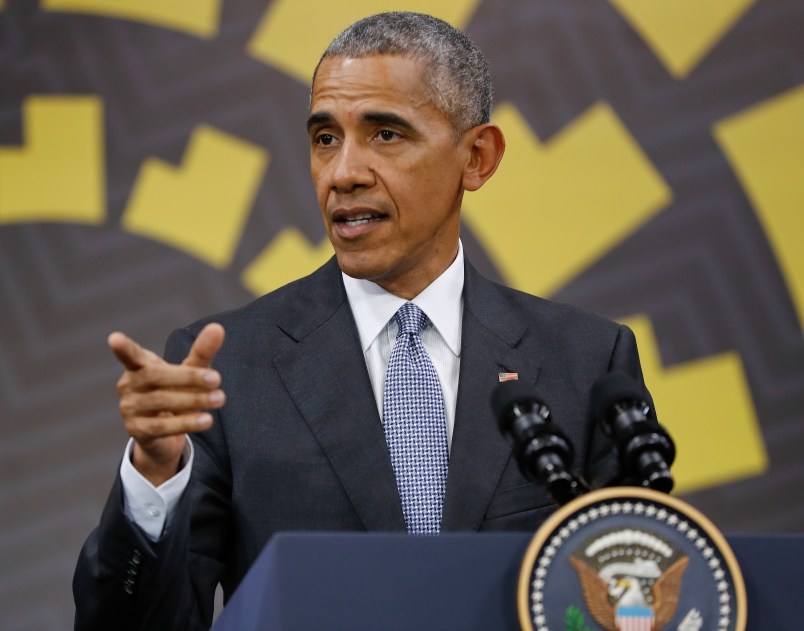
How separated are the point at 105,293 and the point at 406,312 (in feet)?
3.87

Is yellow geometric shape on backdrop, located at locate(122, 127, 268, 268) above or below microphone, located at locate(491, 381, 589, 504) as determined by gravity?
above

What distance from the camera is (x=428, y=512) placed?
6.00 feet

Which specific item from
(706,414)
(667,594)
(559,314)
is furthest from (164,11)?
(667,594)

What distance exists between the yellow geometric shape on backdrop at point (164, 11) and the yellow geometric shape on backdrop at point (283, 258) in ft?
1.83

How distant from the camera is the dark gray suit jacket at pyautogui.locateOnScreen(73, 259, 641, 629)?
5.94 feet

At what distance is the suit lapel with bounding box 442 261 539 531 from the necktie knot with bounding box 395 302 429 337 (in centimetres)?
8

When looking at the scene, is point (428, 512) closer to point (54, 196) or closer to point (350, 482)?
point (350, 482)

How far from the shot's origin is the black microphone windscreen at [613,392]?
133 centimetres

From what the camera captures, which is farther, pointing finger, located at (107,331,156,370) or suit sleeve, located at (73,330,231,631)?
suit sleeve, located at (73,330,231,631)

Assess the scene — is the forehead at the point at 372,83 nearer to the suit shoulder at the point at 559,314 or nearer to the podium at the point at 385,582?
the suit shoulder at the point at 559,314

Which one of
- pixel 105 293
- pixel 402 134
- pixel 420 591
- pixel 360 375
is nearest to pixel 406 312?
pixel 360 375

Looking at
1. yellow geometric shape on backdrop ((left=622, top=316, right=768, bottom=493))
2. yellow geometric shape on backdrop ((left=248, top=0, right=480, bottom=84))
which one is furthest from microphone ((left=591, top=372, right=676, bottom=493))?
yellow geometric shape on backdrop ((left=248, top=0, right=480, bottom=84))

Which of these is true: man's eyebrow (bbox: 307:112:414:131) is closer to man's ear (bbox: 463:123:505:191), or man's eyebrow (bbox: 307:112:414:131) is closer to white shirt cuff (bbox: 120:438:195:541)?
man's ear (bbox: 463:123:505:191)

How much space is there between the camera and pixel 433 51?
80.4 inches
